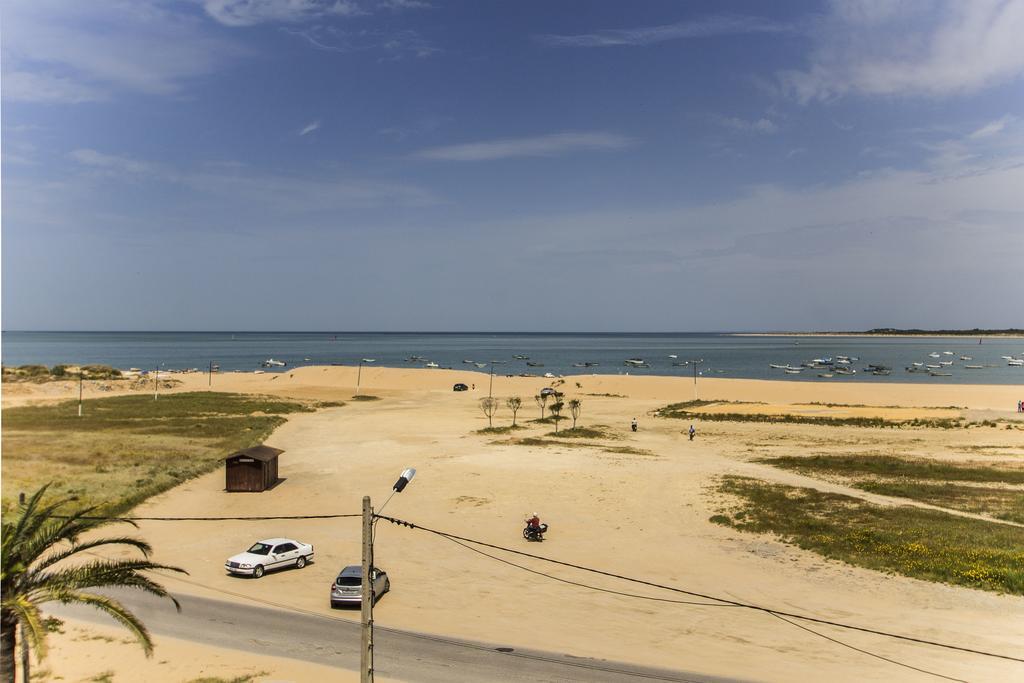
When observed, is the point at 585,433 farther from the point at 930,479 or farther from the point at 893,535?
the point at 893,535

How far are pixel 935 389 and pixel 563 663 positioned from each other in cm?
13108

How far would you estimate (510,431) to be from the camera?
242ft

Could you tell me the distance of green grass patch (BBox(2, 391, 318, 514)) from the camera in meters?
43.6

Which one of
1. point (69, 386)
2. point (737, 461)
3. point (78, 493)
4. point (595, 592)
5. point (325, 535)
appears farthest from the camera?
point (69, 386)

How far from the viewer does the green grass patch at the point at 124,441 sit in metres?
43.6

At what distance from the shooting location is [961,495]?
4322cm

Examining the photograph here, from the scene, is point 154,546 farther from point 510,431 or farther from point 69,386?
point 69,386

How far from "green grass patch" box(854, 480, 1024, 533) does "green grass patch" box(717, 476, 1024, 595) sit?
3282 millimetres

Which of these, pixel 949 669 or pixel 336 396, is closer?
pixel 949 669

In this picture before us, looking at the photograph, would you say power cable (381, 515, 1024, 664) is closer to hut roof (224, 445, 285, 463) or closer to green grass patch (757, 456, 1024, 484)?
hut roof (224, 445, 285, 463)

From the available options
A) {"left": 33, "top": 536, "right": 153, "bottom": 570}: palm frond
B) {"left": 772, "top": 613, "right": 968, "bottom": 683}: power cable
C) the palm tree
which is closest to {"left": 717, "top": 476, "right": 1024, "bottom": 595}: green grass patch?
{"left": 772, "top": 613, "right": 968, "bottom": 683}: power cable

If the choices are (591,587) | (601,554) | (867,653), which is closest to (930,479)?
(601,554)

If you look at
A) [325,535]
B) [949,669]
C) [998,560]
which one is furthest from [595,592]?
[998,560]

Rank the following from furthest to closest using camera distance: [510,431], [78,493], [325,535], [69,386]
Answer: [69,386] < [510,431] < [78,493] < [325,535]
